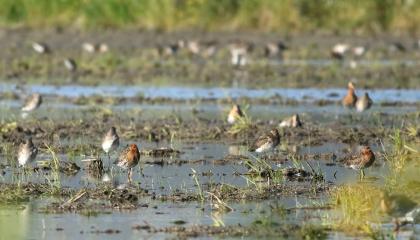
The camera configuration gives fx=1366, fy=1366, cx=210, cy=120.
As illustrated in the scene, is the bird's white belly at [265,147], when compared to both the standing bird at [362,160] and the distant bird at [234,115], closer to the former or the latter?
the standing bird at [362,160]

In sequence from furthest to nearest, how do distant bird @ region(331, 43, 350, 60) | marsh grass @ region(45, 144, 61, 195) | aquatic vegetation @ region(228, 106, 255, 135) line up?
distant bird @ region(331, 43, 350, 60) → aquatic vegetation @ region(228, 106, 255, 135) → marsh grass @ region(45, 144, 61, 195)

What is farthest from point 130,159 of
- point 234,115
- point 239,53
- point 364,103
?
point 239,53

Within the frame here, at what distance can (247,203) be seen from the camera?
508 inches

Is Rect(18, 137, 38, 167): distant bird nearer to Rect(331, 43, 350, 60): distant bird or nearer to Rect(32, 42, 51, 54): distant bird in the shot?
Rect(331, 43, 350, 60): distant bird

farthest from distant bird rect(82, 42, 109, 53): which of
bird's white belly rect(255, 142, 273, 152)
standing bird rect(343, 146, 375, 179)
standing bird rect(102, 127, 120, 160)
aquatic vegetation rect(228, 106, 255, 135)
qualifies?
standing bird rect(343, 146, 375, 179)

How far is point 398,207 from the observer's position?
1132cm

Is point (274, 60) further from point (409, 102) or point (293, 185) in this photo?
point (293, 185)

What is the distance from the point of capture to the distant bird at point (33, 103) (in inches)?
859

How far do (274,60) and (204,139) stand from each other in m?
15.2

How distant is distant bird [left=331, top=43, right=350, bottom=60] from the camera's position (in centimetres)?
3338

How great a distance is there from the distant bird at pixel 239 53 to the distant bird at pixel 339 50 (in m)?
2.16

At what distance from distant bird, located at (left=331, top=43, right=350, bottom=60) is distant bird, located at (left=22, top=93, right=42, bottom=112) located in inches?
505

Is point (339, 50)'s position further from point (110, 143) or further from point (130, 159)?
point (130, 159)

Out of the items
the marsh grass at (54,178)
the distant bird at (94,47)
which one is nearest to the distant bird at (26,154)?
the marsh grass at (54,178)
